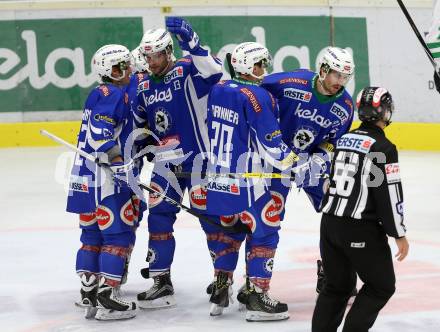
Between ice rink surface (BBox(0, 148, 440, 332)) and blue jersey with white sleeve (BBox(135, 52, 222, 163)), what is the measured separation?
2.93 ft

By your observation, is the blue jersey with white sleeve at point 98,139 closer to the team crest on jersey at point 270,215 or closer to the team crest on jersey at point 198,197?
the team crest on jersey at point 198,197

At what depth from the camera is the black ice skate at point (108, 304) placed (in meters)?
5.53

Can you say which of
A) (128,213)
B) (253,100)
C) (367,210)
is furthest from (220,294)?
(367,210)

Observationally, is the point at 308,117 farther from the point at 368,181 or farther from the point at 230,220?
the point at 368,181

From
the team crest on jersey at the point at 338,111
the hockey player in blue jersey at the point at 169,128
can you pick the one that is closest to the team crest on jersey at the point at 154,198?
the hockey player in blue jersey at the point at 169,128

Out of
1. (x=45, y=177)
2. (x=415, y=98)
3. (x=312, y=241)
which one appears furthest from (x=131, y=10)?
(x=312, y=241)

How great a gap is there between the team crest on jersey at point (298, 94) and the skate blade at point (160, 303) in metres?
1.31

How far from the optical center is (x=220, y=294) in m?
5.54

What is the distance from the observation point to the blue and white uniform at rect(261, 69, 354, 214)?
5.60 m

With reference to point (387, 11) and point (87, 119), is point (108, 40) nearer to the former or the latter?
point (387, 11)

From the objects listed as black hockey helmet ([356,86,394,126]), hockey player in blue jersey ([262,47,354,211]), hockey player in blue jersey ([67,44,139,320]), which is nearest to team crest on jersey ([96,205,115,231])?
hockey player in blue jersey ([67,44,139,320])

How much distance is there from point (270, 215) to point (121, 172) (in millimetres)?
816

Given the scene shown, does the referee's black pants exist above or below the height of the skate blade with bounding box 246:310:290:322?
above

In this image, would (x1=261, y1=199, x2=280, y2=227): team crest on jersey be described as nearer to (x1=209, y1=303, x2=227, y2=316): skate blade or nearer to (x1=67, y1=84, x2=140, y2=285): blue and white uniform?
(x1=209, y1=303, x2=227, y2=316): skate blade
